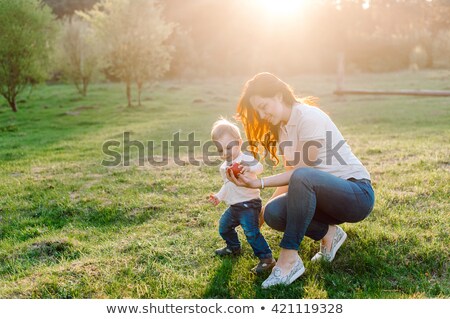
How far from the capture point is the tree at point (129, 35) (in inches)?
1006

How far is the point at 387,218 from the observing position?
518 centimetres

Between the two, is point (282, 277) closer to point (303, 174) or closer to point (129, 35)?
point (303, 174)

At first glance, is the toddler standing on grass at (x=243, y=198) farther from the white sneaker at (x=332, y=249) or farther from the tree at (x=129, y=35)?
the tree at (x=129, y=35)

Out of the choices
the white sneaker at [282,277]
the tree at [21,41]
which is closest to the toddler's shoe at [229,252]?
the white sneaker at [282,277]

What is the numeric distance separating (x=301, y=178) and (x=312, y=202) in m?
0.24

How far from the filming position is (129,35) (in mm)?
25719

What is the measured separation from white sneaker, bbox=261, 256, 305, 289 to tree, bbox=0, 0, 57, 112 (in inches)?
837

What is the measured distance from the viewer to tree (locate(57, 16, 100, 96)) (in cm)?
→ 3192

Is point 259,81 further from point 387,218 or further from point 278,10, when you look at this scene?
point 278,10

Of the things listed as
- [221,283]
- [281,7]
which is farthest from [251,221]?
[281,7]

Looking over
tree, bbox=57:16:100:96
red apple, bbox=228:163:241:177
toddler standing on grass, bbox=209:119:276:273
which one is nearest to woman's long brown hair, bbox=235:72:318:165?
toddler standing on grass, bbox=209:119:276:273

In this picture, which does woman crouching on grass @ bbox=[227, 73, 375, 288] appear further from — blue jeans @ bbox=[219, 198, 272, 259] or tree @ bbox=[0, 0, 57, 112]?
tree @ bbox=[0, 0, 57, 112]

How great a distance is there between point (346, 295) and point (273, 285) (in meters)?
0.62

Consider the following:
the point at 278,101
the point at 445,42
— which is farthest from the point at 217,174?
the point at 445,42
